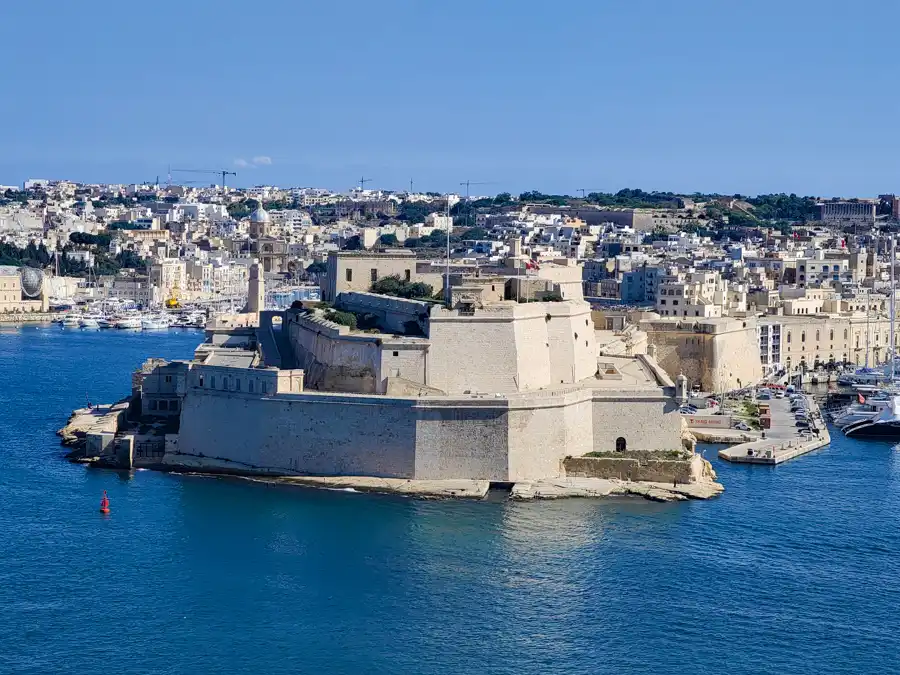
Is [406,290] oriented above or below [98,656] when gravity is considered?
above

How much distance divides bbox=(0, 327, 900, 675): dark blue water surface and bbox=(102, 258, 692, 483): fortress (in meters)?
0.70

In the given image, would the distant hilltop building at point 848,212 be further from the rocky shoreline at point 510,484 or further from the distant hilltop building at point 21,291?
the rocky shoreline at point 510,484

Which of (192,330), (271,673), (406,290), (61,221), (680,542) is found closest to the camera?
(271,673)

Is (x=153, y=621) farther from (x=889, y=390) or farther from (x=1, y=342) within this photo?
(x=1, y=342)

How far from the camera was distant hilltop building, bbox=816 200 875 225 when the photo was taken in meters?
77.6

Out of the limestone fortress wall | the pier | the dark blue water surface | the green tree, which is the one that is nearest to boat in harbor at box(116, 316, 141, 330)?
the green tree

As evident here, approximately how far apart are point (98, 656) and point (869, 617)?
7546 mm

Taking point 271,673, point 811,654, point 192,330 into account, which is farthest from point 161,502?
point 192,330

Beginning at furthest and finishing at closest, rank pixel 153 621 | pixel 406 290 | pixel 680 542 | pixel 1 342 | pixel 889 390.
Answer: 1. pixel 1 342
2. pixel 889 390
3. pixel 406 290
4. pixel 680 542
5. pixel 153 621

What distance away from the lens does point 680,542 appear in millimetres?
18016

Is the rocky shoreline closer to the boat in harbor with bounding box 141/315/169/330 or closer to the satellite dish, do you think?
the boat in harbor with bounding box 141/315/169/330

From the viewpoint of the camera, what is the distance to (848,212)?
258ft

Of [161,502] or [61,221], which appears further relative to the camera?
[61,221]

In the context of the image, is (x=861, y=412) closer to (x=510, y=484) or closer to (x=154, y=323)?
(x=510, y=484)
